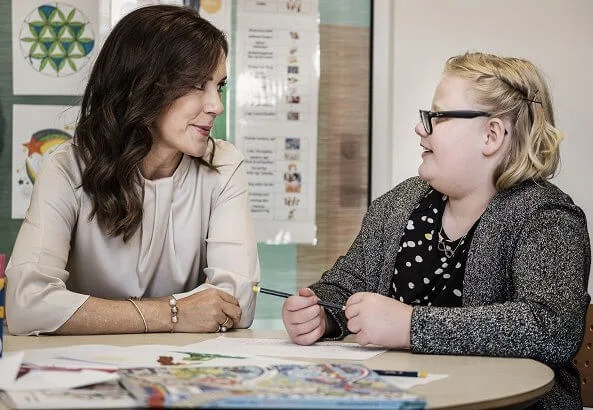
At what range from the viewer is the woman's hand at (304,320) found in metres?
2.04

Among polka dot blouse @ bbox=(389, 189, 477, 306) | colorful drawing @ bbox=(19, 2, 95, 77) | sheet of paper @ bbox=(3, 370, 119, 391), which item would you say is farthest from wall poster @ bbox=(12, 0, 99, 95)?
sheet of paper @ bbox=(3, 370, 119, 391)

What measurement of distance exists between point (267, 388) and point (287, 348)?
0.67 m

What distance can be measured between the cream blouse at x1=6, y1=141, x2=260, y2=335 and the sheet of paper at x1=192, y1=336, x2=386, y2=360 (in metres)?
0.34

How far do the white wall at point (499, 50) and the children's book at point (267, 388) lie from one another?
2.44 meters

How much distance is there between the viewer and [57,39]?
366 centimetres

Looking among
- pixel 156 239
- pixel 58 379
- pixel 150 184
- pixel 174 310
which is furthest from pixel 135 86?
pixel 58 379

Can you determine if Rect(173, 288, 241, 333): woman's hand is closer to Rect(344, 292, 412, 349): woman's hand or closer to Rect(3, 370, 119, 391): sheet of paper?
Rect(344, 292, 412, 349): woman's hand

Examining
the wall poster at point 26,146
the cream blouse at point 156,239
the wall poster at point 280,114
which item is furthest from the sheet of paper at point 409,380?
the wall poster at point 26,146

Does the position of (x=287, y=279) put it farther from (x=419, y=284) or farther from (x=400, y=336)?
(x=400, y=336)

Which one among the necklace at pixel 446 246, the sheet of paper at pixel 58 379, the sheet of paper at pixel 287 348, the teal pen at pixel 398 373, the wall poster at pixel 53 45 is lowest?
the sheet of paper at pixel 287 348

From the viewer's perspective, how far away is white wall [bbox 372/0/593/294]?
12.2 ft

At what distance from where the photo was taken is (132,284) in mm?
2518

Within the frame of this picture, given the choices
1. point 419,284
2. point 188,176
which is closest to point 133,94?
point 188,176

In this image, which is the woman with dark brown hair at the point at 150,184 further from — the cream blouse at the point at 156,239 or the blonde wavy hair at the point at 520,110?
the blonde wavy hair at the point at 520,110
